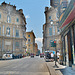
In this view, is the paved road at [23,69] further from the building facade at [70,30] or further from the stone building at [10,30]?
the stone building at [10,30]

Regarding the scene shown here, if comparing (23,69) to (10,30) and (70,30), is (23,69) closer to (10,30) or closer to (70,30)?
(70,30)

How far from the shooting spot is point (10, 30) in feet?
182

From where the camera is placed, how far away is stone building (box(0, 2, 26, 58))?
5212 cm

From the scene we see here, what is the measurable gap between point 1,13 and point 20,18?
34.5ft

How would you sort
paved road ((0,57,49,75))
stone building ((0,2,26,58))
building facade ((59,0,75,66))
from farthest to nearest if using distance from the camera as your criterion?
stone building ((0,2,26,58)) < building facade ((59,0,75,66)) < paved road ((0,57,49,75))

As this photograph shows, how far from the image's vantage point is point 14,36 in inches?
2205

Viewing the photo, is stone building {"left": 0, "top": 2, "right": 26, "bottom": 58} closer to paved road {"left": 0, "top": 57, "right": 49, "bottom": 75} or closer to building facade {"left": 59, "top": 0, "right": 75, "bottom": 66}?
paved road {"left": 0, "top": 57, "right": 49, "bottom": 75}

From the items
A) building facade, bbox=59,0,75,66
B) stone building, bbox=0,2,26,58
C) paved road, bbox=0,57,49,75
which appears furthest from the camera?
stone building, bbox=0,2,26,58

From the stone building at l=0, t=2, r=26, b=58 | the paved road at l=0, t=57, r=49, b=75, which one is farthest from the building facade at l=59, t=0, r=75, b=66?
the stone building at l=0, t=2, r=26, b=58

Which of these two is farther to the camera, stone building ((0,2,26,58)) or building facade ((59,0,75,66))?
stone building ((0,2,26,58))

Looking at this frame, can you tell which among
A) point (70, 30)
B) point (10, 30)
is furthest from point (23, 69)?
point (10, 30)

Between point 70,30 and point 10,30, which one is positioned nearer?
point 70,30

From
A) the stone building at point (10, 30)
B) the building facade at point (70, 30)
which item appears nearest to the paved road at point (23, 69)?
the building facade at point (70, 30)

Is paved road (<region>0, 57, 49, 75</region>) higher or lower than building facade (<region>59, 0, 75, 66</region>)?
lower
